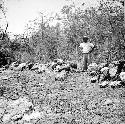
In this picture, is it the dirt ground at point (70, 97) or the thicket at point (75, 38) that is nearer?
the dirt ground at point (70, 97)

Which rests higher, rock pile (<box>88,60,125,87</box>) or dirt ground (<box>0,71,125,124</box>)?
rock pile (<box>88,60,125,87</box>)

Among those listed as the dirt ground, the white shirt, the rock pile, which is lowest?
the dirt ground

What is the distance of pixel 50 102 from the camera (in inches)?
235

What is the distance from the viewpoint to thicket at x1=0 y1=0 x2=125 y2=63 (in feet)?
42.7

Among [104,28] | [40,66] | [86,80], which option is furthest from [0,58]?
[104,28]

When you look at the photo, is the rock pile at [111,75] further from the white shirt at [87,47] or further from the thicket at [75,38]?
the thicket at [75,38]

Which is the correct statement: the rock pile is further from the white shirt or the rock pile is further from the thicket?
the thicket

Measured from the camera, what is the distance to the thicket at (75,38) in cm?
1300

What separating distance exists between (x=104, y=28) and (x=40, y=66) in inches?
269

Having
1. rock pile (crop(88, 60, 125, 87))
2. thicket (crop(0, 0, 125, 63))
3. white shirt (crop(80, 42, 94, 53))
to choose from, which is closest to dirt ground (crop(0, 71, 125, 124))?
rock pile (crop(88, 60, 125, 87))

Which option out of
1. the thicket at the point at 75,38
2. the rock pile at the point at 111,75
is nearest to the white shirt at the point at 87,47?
the rock pile at the point at 111,75

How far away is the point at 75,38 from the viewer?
17234 millimetres

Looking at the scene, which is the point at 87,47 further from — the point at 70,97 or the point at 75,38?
the point at 75,38

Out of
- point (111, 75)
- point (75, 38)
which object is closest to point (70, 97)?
point (111, 75)
